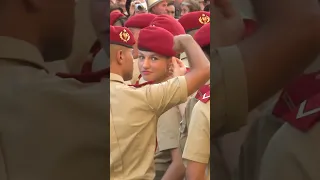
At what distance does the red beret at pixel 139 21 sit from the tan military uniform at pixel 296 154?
1.91 ft

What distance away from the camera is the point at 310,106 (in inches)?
34.5

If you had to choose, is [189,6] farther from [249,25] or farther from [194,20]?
[249,25]

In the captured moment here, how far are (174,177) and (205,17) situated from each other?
0.46 m

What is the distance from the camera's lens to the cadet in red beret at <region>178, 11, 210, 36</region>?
1.26 m

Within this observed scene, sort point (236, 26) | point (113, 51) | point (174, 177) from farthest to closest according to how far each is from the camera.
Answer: point (174, 177)
point (113, 51)
point (236, 26)

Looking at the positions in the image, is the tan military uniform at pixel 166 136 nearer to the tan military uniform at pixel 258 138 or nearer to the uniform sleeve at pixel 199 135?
the uniform sleeve at pixel 199 135

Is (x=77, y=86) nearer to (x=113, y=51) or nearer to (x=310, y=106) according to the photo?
(x=113, y=51)

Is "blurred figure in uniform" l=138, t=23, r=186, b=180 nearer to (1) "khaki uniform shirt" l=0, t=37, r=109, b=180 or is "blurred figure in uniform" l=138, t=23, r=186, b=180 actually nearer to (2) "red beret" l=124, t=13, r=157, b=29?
(2) "red beret" l=124, t=13, r=157, b=29

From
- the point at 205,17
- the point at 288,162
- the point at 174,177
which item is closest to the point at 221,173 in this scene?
the point at 288,162

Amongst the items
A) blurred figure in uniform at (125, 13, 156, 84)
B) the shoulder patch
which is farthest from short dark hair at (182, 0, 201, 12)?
the shoulder patch

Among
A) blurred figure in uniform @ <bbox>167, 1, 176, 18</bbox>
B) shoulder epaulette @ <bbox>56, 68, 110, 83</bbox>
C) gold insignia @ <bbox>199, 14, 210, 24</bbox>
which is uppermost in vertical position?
blurred figure in uniform @ <bbox>167, 1, 176, 18</bbox>

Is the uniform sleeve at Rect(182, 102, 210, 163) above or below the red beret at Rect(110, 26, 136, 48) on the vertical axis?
below

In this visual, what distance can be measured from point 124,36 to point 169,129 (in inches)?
11.7

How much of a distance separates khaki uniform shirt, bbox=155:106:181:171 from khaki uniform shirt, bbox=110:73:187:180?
0.14 metres
